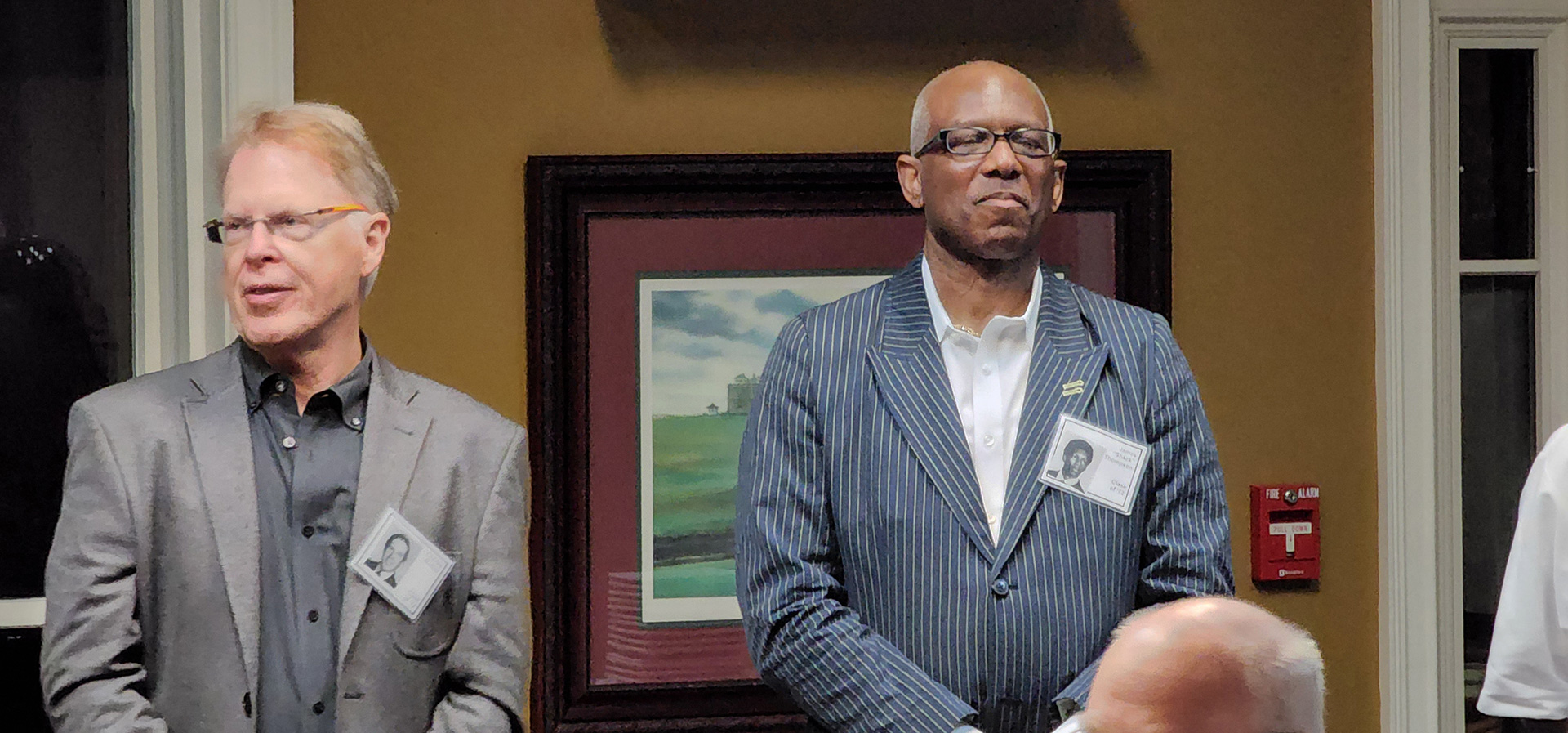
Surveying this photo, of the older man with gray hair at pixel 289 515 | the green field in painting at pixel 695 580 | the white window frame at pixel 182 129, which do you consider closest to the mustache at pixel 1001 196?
the older man with gray hair at pixel 289 515

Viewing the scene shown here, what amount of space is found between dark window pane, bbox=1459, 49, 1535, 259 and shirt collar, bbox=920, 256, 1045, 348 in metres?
1.39

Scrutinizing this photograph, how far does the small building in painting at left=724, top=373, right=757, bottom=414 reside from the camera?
273 centimetres

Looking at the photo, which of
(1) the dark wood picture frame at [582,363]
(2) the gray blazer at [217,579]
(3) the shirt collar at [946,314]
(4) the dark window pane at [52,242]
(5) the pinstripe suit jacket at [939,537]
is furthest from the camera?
(1) the dark wood picture frame at [582,363]

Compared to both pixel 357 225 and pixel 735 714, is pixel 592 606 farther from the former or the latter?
pixel 357 225

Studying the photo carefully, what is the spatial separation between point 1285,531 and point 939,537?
124 centimetres

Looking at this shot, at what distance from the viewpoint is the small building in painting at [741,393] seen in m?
2.73

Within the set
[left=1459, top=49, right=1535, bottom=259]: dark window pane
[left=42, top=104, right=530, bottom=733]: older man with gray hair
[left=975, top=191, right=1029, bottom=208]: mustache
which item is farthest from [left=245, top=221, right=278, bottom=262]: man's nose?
[left=1459, top=49, right=1535, bottom=259]: dark window pane

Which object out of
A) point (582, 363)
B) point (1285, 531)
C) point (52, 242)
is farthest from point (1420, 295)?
point (52, 242)

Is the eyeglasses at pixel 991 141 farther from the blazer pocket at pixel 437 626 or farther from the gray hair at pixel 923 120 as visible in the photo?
the blazer pocket at pixel 437 626

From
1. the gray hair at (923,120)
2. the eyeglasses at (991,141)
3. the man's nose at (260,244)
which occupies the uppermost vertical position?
the gray hair at (923,120)

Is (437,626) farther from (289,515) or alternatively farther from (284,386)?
(284,386)

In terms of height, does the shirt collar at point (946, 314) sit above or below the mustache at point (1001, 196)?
below

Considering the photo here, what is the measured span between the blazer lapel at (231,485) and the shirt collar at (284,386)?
0.02 m

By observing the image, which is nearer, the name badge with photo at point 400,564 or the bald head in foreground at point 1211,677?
the bald head in foreground at point 1211,677
